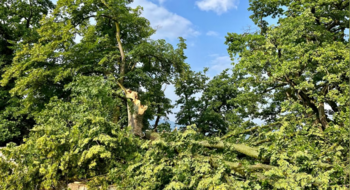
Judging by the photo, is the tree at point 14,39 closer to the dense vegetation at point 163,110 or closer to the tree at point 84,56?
the dense vegetation at point 163,110

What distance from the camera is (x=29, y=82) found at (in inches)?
354

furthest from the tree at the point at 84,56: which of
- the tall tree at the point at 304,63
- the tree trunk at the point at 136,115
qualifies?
the tall tree at the point at 304,63

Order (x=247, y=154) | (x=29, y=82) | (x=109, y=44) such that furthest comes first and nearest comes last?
1. (x=109, y=44)
2. (x=29, y=82)
3. (x=247, y=154)

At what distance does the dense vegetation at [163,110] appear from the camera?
11.2 ft

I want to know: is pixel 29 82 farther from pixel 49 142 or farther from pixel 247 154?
pixel 247 154

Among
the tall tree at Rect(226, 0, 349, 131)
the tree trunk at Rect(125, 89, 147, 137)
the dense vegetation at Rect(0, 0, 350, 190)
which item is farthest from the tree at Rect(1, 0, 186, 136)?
the tall tree at Rect(226, 0, 349, 131)

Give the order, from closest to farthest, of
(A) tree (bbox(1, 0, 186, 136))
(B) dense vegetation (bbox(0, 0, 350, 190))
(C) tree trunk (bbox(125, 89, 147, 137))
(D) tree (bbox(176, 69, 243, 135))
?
(B) dense vegetation (bbox(0, 0, 350, 190)), (C) tree trunk (bbox(125, 89, 147, 137)), (A) tree (bbox(1, 0, 186, 136)), (D) tree (bbox(176, 69, 243, 135))

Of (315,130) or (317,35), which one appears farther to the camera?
(317,35)

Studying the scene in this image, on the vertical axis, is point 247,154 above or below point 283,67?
below

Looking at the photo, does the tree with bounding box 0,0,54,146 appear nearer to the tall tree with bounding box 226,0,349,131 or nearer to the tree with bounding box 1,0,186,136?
the tree with bounding box 1,0,186,136

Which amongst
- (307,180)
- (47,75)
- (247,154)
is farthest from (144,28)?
(307,180)

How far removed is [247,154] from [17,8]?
52.2ft

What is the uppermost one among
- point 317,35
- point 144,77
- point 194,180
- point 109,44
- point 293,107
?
point 109,44

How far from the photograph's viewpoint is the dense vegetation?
3.40 m
